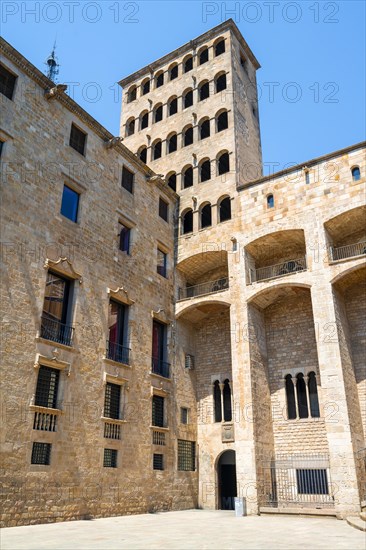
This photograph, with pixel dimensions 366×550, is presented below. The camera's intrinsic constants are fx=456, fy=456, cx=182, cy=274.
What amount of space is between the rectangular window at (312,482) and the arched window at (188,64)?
24.5 m

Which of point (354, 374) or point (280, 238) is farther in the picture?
point (280, 238)

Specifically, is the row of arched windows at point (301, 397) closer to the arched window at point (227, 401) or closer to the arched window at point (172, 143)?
the arched window at point (227, 401)

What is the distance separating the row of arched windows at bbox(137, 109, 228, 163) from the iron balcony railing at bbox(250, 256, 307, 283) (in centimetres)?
899

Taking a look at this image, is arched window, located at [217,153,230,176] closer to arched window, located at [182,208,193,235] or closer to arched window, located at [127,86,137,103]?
arched window, located at [182,208,193,235]

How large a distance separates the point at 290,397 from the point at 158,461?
642 centimetres

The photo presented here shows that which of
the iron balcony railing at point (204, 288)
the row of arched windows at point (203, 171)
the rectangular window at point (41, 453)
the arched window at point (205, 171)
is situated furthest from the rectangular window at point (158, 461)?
the arched window at point (205, 171)

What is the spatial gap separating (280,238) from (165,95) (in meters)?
14.1

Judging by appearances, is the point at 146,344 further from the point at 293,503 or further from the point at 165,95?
the point at 165,95

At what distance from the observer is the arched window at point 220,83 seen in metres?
27.5

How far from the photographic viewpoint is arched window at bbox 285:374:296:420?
65.7ft

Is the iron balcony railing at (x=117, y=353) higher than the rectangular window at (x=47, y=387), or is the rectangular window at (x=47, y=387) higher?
the iron balcony railing at (x=117, y=353)

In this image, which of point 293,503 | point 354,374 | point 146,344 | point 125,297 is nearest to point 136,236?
point 125,297

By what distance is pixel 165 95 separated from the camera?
2970cm

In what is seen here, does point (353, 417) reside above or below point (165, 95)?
below
